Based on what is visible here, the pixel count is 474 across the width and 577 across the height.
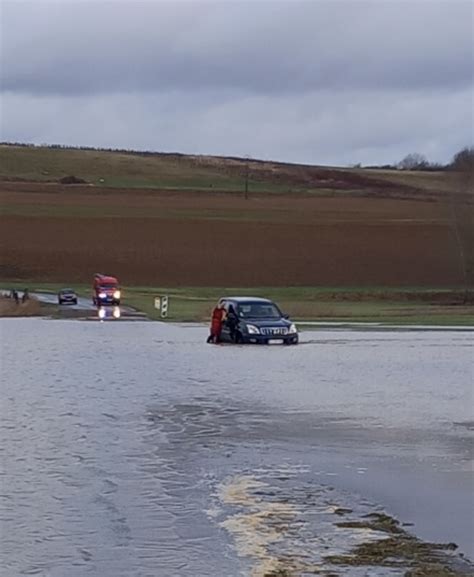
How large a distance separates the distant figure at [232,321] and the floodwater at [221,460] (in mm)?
5005

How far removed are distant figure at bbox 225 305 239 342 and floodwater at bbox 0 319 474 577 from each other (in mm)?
5005

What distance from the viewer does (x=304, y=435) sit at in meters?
17.3

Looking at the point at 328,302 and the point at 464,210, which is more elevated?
the point at 464,210

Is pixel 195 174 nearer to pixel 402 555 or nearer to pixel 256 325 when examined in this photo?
pixel 256 325

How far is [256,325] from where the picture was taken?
111ft

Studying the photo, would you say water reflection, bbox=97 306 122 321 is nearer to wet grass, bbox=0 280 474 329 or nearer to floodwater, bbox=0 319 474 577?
wet grass, bbox=0 280 474 329

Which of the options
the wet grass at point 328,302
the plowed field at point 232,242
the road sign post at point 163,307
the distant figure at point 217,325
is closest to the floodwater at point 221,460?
the distant figure at point 217,325

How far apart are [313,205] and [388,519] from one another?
10924 cm

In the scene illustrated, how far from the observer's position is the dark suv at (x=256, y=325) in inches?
1334

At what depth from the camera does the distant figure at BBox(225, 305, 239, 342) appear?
3450cm

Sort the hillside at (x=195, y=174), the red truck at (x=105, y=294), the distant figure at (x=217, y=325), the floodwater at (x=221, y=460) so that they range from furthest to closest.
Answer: the hillside at (x=195, y=174) < the red truck at (x=105, y=294) < the distant figure at (x=217, y=325) < the floodwater at (x=221, y=460)

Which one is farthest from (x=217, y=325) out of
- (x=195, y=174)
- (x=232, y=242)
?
(x=195, y=174)

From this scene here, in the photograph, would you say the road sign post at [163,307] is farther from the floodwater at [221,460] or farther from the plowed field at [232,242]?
the plowed field at [232,242]

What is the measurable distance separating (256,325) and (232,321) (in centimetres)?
98
